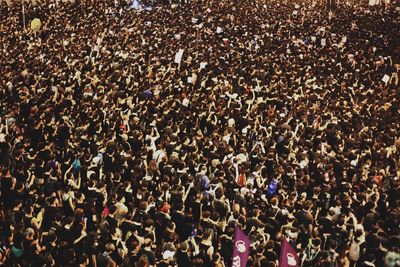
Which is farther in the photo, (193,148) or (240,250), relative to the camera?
(193,148)

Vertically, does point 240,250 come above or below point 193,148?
above

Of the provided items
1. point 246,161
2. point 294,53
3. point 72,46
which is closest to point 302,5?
point 294,53

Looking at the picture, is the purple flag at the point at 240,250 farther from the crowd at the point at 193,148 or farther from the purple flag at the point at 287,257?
the purple flag at the point at 287,257

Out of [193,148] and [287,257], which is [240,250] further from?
[193,148]

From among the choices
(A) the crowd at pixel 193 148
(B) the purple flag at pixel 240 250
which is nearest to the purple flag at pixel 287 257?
(A) the crowd at pixel 193 148

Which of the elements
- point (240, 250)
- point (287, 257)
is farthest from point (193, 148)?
point (287, 257)
